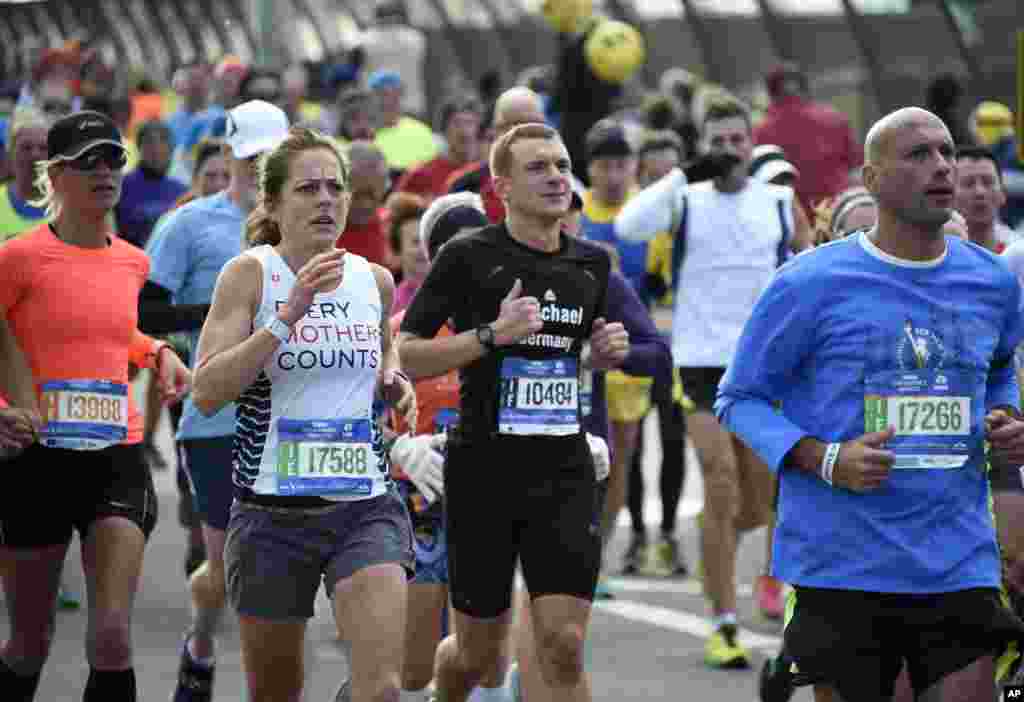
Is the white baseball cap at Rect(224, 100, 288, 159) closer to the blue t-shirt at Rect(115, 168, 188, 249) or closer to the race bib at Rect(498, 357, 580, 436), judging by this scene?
the race bib at Rect(498, 357, 580, 436)

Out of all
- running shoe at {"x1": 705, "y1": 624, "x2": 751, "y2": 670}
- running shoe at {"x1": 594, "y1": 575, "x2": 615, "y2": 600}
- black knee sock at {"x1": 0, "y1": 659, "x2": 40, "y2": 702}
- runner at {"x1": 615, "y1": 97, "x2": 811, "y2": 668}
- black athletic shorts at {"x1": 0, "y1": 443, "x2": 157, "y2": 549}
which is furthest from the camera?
running shoe at {"x1": 594, "y1": 575, "x2": 615, "y2": 600}

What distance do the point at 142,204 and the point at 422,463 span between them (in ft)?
28.4


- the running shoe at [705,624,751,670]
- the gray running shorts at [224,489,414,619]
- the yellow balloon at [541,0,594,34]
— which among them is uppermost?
the yellow balloon at [541,0,594,34]

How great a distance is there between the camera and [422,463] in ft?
25.3

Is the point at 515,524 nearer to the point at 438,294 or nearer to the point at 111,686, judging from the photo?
the point at 438,294

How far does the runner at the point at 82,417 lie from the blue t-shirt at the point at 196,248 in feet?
3.80

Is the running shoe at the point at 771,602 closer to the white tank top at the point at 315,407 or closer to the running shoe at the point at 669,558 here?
the running shoe at the point at 669,558

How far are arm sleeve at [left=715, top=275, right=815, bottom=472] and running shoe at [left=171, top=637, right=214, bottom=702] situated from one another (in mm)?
3051

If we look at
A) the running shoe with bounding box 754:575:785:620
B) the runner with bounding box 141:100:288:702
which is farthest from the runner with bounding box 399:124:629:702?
the running shoe with bounding box 754:575:785:620

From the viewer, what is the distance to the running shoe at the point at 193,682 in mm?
8727

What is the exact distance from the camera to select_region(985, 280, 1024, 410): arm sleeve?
20.4ft

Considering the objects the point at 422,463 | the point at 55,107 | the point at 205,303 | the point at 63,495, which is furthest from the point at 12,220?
the point at 55,107

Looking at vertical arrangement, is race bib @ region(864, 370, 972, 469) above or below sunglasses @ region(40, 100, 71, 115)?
below

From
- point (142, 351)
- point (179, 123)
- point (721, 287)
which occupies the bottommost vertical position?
point (142, 351)
